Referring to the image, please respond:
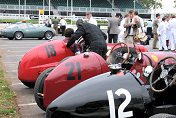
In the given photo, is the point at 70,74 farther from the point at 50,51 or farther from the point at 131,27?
the point at 131,27

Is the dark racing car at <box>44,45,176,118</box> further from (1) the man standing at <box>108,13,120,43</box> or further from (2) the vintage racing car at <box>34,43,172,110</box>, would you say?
(1) the man standing at <box>108,13,120,43</box>

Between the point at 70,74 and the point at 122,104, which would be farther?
the point at 70,74

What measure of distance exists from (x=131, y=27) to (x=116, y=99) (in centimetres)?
767

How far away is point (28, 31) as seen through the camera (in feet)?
84.3

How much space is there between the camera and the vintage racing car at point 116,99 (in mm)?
4066

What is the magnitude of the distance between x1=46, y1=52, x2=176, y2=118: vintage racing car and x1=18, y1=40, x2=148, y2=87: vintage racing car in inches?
135

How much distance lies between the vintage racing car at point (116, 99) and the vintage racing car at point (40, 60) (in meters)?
3.43

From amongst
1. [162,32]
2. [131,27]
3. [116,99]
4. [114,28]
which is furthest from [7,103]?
[162,32]

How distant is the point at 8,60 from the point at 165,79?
10299 mm

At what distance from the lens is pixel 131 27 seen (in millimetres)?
11531

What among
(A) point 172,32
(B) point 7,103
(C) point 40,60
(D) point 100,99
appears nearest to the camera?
(D) point 100,99

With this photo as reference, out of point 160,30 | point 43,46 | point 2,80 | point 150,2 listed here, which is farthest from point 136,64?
point 150,2

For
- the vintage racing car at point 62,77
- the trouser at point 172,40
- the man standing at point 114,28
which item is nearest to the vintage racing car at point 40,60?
the vintage racing car at point 62,77

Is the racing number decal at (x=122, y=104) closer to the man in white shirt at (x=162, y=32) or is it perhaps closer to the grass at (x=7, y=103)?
the grass at (x=7, y=103)
